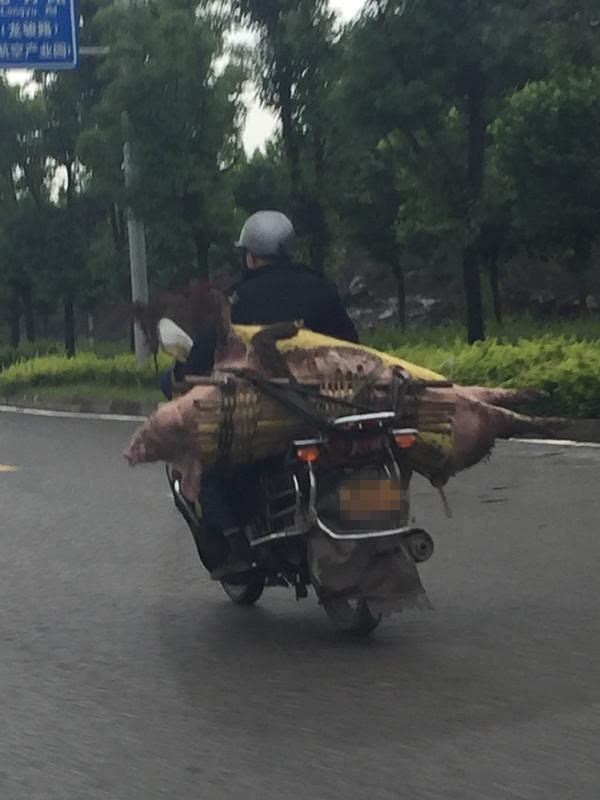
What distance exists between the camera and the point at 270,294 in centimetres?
715

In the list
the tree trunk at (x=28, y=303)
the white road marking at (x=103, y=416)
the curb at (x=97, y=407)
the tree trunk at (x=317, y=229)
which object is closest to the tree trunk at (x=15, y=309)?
the tree trunk at (x=28, y=303)

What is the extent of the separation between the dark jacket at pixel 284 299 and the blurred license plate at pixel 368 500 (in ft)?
2.69

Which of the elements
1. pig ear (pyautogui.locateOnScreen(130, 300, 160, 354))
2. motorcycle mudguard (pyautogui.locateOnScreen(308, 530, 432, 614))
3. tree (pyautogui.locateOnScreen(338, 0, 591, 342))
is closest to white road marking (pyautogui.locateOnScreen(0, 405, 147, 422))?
tree (pyautogui.locateOnScreen(338, 0, 591, 342))

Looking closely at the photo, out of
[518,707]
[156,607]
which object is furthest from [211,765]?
[156,607]

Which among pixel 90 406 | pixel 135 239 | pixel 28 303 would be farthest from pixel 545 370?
pixel 28 303

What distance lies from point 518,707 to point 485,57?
2135cm

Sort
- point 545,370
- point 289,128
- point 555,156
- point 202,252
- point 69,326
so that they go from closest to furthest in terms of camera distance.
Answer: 1. point 545,370
2. point 202,252
3. point 289,128
4. point 555,156
5. point 69,326

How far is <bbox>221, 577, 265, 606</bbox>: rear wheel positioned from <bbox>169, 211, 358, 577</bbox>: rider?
0.40 metres

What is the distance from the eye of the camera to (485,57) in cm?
2606

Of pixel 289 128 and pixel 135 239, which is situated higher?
pixel 289 128

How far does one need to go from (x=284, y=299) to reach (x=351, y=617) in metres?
1.27

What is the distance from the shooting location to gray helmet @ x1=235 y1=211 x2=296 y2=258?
7.18m

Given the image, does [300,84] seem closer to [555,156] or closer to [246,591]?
[555,156]

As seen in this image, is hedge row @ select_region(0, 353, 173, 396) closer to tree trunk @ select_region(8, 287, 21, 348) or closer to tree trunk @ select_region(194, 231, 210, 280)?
tree trunk @ select_region(194, 231, 210, 280)
